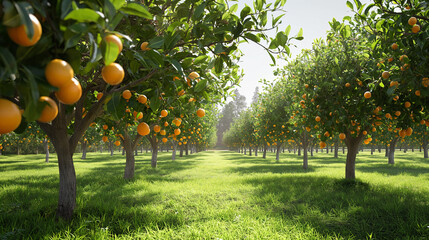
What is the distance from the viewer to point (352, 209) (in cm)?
531

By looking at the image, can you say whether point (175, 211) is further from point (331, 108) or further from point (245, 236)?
point (331, 108)

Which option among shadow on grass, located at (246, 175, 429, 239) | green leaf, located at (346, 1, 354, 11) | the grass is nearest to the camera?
green leaf, located at (346, 1, 354, 11)

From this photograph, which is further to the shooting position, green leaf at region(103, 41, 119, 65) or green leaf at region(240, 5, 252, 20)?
green leaf at region(240, 5, 252, 20)

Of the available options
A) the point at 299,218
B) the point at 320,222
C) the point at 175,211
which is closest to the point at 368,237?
the point at 320,222

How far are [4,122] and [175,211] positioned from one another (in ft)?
16.4

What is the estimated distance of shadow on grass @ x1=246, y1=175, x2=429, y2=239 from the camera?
167 inches

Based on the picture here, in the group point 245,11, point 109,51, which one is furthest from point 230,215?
point 109,51

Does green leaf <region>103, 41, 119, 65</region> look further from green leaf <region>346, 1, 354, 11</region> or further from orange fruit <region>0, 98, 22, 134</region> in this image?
green leaf <region>346, 1, 354, 11</region>

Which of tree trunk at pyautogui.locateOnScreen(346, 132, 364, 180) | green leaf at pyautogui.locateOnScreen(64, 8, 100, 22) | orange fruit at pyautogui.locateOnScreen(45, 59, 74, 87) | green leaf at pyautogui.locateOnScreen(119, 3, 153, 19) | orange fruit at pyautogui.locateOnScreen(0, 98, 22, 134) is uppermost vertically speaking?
green leaf at pyautogui.locateOnScreen(119, 3, 153, 19)

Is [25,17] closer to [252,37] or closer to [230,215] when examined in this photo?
[252,37]

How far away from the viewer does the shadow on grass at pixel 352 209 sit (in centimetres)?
425

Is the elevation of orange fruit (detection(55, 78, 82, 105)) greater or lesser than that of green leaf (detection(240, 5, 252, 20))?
lesser

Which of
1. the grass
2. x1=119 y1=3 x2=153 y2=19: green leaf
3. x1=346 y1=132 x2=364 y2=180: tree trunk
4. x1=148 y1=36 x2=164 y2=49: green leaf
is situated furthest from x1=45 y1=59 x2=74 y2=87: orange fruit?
x1=346 y1=132 x2=364 y2=180: tree trunk

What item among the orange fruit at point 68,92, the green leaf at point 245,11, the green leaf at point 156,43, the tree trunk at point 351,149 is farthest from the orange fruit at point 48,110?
the tree trunk at point 351,149
